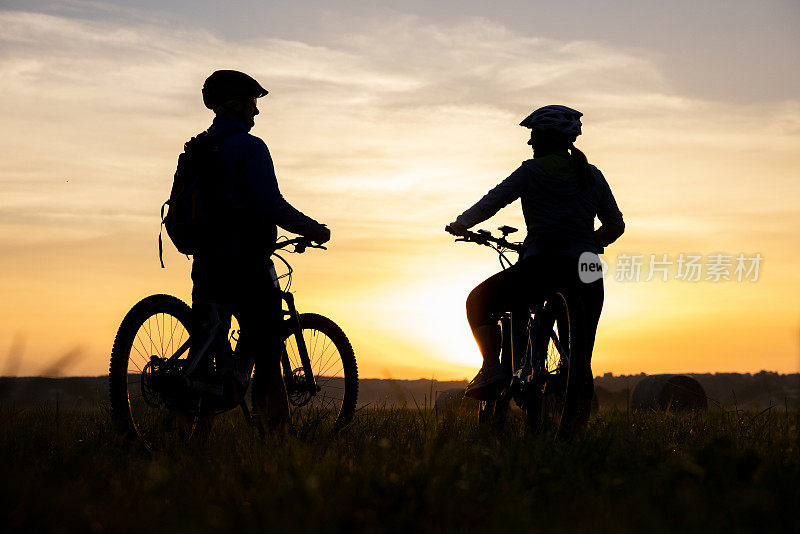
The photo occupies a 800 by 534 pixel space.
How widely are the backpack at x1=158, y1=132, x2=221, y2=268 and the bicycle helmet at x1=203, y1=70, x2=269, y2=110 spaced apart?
0.31 m

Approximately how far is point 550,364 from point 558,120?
5.14 feet

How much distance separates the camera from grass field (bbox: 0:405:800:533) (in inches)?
122

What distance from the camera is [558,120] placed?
18.6ft

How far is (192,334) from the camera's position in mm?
5090

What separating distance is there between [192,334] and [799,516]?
Answer: 330cm

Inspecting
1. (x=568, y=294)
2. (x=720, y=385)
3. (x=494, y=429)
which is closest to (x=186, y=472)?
(x=494, y=429)

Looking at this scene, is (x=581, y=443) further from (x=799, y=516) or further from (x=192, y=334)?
(x=192, y=334)

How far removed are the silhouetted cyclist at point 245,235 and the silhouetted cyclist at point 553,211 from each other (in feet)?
4.25

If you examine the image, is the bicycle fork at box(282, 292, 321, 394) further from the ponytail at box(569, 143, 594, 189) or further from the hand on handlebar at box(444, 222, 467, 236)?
the ponytail at box(569, 143, 594, 189)

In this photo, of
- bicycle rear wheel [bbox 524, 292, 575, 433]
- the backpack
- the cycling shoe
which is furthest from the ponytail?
the backpack

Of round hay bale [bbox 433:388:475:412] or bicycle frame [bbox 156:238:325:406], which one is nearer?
bicycle frame [bbox 156:238:325:406]

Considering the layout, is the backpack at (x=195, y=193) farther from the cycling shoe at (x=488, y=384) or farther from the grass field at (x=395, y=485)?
the cycling shoe at (x=488, y=384)

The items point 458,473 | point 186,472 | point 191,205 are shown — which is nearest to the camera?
point 458,473

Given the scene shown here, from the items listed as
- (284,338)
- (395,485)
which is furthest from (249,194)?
(395,485)
